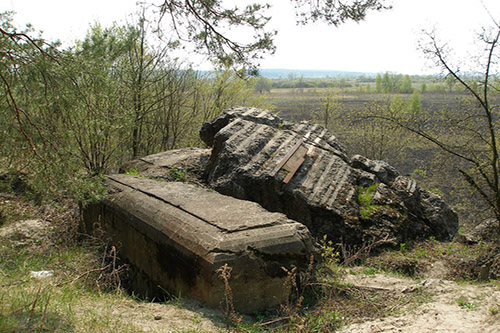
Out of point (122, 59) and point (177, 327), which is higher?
point (122, 59)

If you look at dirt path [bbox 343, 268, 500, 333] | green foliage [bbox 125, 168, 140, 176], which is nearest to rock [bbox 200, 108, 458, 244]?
green foliage [bbox 125, 168, 140, 176]

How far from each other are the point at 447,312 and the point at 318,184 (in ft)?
10.3

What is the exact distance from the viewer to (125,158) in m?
11.1

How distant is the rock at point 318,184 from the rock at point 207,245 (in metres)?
1.33

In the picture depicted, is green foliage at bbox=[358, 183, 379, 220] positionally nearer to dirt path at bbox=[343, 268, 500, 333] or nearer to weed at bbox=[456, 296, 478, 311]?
dirt path at bbox=[343, 268, 500, 333]

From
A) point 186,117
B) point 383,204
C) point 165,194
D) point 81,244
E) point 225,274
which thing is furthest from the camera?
point 186,117

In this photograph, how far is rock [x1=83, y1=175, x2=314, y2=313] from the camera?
4227 millimetres

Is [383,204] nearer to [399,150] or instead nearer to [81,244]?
[81,244]

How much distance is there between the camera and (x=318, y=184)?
22.6 feet

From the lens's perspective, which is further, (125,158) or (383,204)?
(125,158)

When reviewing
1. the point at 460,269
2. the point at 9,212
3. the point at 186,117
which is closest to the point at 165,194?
the point at 9,212

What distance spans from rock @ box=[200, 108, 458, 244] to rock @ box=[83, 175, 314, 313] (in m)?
1.33

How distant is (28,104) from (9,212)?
4033 mm

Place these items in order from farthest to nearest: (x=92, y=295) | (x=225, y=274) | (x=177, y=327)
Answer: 1. (x=92, y=295)
2. (x=225, y=274)
3. (x=177, y=327)
